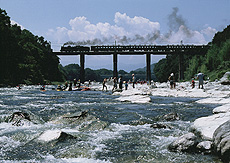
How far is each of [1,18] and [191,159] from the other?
48.7 meters

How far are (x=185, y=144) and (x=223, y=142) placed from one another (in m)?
0.75

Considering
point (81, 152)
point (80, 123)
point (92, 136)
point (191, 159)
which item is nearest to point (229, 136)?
point (191, 159)

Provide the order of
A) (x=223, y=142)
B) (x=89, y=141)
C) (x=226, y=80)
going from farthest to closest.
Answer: (x=226, y=80) → (x=89, y=141) → (x=223, y=142)

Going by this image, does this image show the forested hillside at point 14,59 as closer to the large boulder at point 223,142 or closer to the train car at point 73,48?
the train car at point 73,48

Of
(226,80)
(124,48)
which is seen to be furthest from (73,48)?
(226,80)

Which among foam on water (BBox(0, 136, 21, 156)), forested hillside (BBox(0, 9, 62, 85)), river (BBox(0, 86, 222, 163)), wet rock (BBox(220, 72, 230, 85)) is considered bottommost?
foam on water (BBox(0, 136, 21, 156))

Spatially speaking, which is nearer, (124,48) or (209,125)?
(209,125)

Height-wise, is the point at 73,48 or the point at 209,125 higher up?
the point at 73,48

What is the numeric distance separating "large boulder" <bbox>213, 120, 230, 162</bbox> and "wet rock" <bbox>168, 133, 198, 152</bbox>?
0.39 m

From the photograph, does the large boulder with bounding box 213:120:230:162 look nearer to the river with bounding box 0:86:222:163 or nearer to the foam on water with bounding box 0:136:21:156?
the river with bounding box 0:86:222:163

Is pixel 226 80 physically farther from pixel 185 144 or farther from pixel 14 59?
pixel 14 59

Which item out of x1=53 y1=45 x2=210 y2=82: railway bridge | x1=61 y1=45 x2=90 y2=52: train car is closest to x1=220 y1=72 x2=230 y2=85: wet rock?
x1=53 y1=45 x2=210 y2=82: railway bridge

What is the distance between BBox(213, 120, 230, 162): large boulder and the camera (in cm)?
369

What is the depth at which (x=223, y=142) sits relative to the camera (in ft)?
12.6
